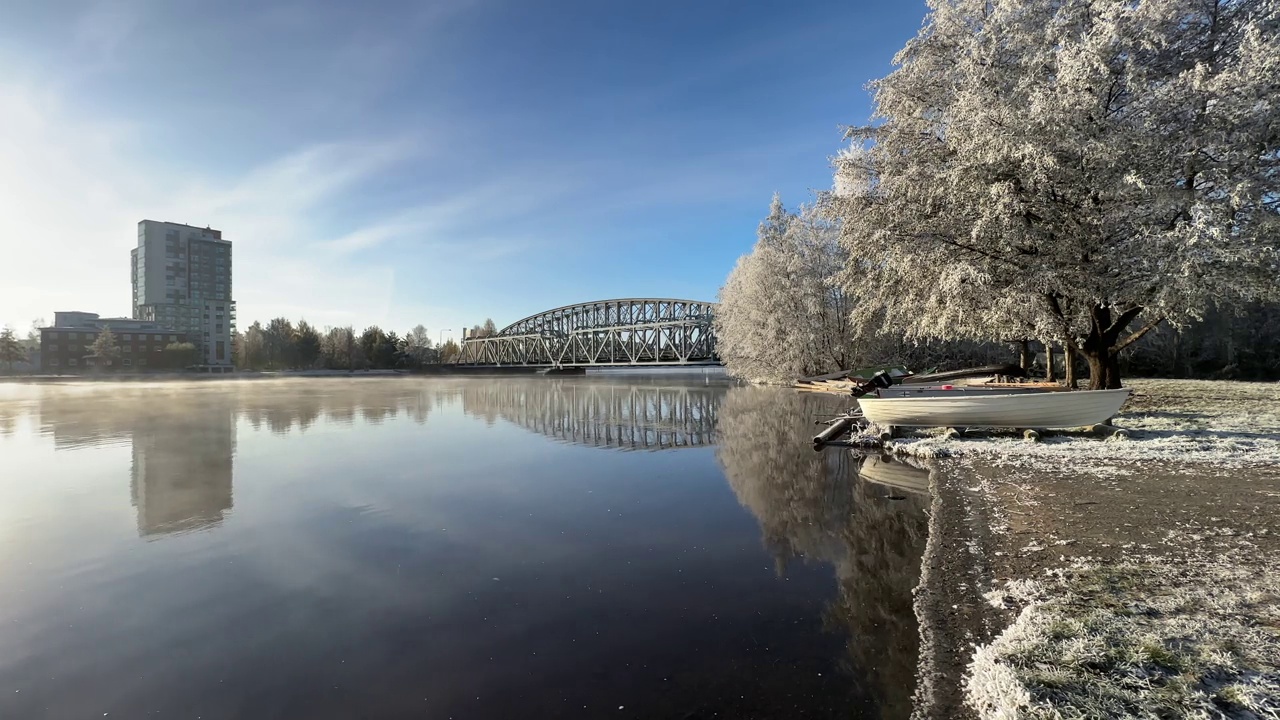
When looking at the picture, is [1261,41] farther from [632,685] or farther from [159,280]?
[159,280]

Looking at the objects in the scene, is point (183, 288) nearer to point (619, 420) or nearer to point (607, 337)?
point (607, 337)

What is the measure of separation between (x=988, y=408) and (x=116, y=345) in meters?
118

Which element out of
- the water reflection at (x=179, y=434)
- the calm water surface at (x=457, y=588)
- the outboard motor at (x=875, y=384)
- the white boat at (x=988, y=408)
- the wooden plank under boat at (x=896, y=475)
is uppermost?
the outboard motor at (x=875, y=384)

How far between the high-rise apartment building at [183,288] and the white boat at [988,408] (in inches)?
5403

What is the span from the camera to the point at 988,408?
13297 mm

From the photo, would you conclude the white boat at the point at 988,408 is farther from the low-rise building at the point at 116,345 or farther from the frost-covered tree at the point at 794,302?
the low-rise building at the point at 116,345

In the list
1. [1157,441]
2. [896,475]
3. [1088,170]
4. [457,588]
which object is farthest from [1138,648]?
[1088,170]

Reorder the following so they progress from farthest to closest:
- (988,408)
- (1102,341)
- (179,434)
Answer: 1. (179,434)
2. (1102,341)
3. (988,408)

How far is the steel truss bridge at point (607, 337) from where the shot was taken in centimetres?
10194

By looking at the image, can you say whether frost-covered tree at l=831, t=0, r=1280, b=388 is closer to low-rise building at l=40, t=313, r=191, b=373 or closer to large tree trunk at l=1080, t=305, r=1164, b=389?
large tree trunk at l=1080, t=305, r=1164, b=389

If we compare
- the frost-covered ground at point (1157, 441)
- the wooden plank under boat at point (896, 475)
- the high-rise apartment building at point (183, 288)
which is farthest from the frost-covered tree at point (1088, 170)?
the high-rise apartment building at point (183, 288)

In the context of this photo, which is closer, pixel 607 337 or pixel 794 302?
pixel 794 302

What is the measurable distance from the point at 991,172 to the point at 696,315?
301 feet

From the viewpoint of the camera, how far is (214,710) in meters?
3.96
